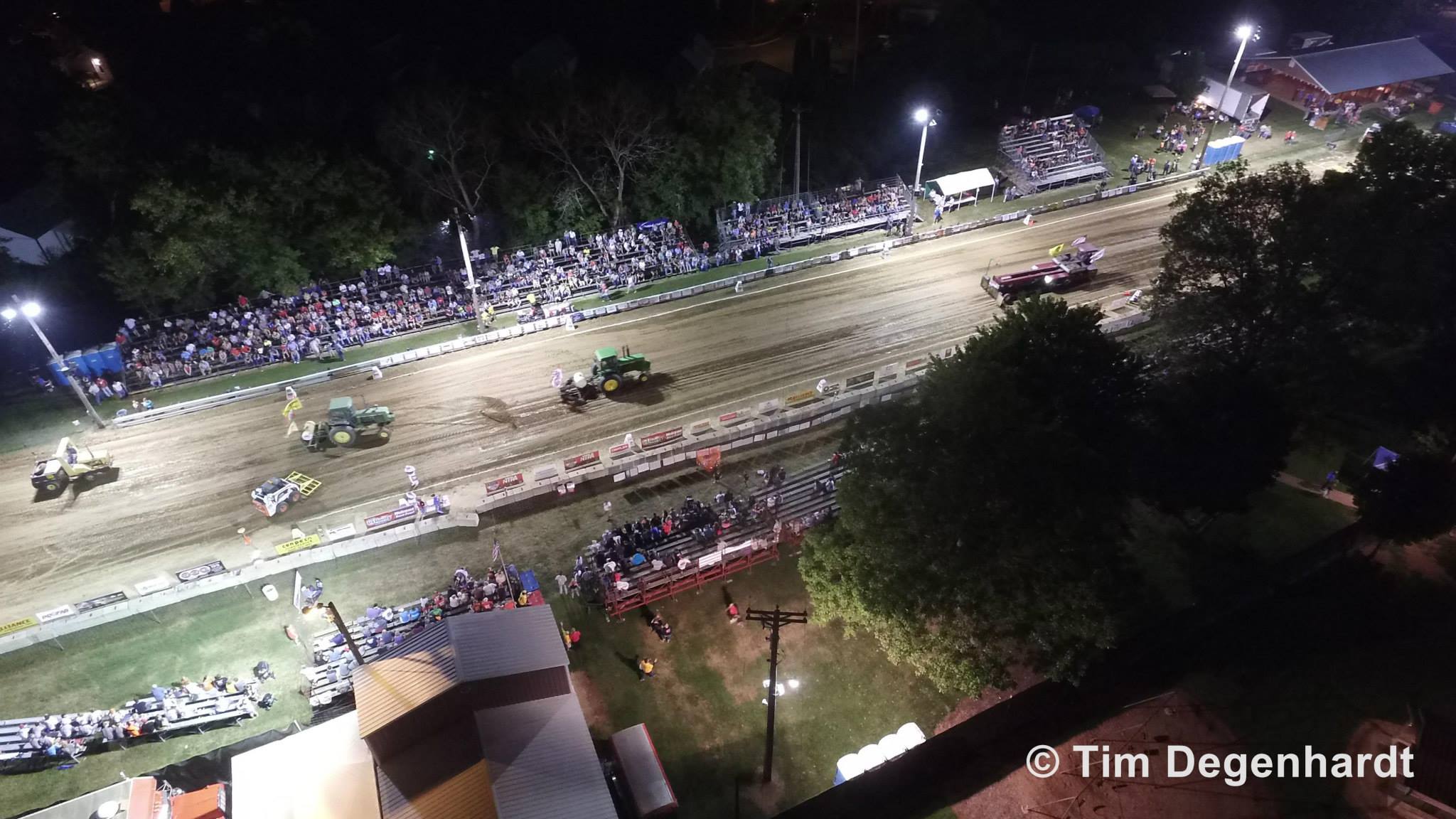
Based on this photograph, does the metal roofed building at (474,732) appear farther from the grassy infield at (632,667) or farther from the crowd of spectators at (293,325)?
the crowd of spectators at (293,325)

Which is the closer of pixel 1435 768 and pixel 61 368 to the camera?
pixel 1435 768

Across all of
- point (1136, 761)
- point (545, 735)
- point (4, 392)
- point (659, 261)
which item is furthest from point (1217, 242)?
point (4, 392)

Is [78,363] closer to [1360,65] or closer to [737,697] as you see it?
[737,697]

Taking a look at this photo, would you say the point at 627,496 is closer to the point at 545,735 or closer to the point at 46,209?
the point at 545,735

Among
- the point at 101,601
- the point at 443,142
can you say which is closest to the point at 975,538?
the point at 101,601

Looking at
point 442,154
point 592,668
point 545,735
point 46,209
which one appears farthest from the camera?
point 46,209

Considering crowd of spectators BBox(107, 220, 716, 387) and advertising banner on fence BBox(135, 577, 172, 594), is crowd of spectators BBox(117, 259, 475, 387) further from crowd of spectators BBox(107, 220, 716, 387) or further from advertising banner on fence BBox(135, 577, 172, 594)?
advertising banner on fence BBox(135, 577, 172, 594)
